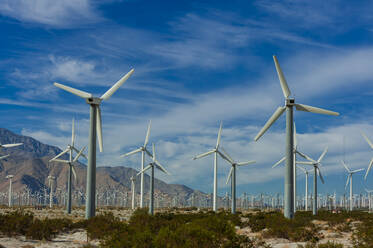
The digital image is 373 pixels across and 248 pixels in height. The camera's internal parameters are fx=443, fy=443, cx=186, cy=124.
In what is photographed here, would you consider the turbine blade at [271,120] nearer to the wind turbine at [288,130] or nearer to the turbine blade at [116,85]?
the wind turbine at [288,130]

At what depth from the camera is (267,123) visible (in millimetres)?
39188

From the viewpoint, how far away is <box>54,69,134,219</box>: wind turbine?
3953 centimetres

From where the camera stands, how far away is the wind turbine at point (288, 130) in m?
34.2

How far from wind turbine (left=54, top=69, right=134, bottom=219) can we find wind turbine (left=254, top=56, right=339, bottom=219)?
47.8 feet

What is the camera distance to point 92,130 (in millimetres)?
40812

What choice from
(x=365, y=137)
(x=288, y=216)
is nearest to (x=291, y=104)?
(x=288, y=216)

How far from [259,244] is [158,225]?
8.50 metres

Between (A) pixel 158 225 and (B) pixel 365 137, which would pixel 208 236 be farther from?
(B) pixel 365 137

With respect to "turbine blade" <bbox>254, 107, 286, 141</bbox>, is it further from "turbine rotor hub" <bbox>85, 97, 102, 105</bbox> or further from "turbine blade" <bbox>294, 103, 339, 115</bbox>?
"turbine rotor hub" <bbox>85, 97, 102, 105</bbox>

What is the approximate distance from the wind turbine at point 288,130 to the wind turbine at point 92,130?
47.8 ft

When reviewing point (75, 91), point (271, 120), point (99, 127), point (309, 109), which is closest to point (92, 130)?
point (99, 127)

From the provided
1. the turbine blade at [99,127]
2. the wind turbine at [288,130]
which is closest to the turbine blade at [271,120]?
the wind turbine at [288,130]

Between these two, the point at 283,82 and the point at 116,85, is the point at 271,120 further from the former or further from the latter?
the point at 116,85

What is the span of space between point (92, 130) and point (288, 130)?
1762 centimetres
